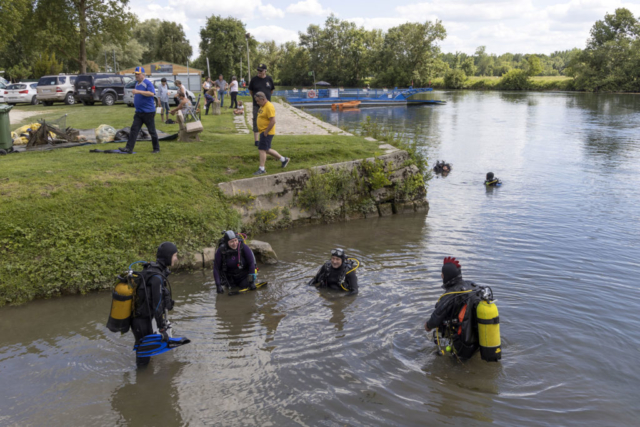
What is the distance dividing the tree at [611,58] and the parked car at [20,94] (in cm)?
7311

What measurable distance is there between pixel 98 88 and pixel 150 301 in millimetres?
24160

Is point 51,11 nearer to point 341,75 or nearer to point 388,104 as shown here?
point 388,104

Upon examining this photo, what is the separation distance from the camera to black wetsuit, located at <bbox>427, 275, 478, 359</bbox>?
16.6 feet

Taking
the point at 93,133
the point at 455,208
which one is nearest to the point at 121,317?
the point at 455,208

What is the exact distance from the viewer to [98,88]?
2517 centimetres

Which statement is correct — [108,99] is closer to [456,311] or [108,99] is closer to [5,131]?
[5,131]

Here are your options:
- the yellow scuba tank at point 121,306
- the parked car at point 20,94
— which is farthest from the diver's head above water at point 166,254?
the parked car at point 20,94

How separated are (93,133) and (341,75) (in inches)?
3101

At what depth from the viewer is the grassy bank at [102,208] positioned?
271 inches

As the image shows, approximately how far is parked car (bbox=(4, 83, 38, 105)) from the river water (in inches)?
979

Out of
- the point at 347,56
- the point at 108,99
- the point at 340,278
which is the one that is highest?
the point at 347,56

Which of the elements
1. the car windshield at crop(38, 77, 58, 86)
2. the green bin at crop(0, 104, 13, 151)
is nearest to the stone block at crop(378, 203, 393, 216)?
the green bin at crop(0, 104, 13, 151)

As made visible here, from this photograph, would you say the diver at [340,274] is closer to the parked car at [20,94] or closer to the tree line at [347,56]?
the parked car at [20,94]

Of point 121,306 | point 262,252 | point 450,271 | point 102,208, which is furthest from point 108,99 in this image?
point 450,271
